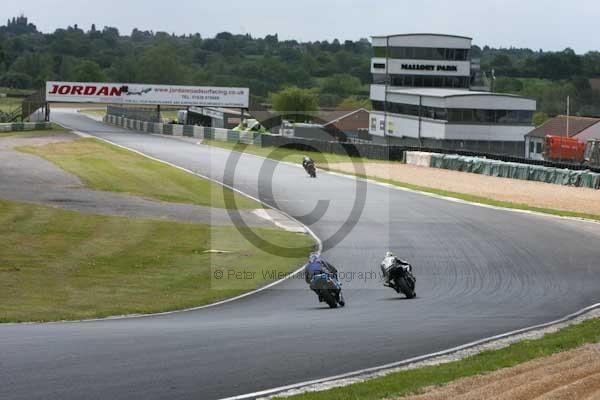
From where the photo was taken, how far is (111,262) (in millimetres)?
30016

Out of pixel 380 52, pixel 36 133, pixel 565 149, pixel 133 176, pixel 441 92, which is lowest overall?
pixel 133 176

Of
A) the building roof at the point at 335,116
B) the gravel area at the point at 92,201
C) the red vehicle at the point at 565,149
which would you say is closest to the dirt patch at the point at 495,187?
the red vehicle at the point at 565,149

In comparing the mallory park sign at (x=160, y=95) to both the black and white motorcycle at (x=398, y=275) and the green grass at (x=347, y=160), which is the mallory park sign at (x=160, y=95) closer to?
the green grass at (x=347, y=160)

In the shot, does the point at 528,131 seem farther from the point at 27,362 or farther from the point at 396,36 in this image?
the point at 27,362

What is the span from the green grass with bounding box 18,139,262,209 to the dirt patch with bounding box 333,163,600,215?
42.2 ft

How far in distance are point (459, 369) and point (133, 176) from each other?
4210 cm

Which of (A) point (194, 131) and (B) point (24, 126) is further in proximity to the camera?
(A) point (194, 131)

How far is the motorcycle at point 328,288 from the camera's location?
75.6 ft

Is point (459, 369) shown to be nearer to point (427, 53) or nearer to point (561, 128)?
point (561, 128)

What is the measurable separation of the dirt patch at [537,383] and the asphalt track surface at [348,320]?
207cm

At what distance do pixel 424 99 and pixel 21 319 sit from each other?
83.7 meters

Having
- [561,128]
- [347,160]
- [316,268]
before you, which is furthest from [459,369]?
[561,128]

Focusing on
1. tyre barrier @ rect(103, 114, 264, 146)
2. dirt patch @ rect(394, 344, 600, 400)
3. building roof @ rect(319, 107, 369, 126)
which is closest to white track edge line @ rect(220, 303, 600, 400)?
dirt patch @ rect(394, 344, 600, 400)

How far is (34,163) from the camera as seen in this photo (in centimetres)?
5834
